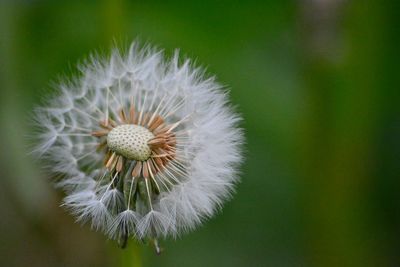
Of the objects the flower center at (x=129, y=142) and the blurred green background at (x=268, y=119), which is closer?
the flower center at (x=129, y=142)

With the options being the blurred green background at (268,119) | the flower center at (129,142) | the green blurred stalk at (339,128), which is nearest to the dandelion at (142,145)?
the flower center at (129,142)

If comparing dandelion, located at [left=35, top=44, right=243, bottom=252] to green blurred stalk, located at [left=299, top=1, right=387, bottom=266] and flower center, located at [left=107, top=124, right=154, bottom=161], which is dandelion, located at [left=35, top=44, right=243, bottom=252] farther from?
green blurred stalk, located at [left=299, top=1, right=387, bottom=266]

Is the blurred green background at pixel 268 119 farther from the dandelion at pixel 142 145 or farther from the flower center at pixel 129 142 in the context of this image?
the flower center at pixel 129 142

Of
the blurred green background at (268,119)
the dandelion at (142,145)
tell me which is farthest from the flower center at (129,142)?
the blurred green background at (268,119)

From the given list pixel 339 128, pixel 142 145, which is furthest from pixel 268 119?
pixel 142 145

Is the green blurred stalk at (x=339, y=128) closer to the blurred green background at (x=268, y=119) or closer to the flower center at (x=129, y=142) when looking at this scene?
the blurred green background at (x=268, y=119)

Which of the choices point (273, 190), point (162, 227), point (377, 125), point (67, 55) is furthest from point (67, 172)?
point (377, 125)
